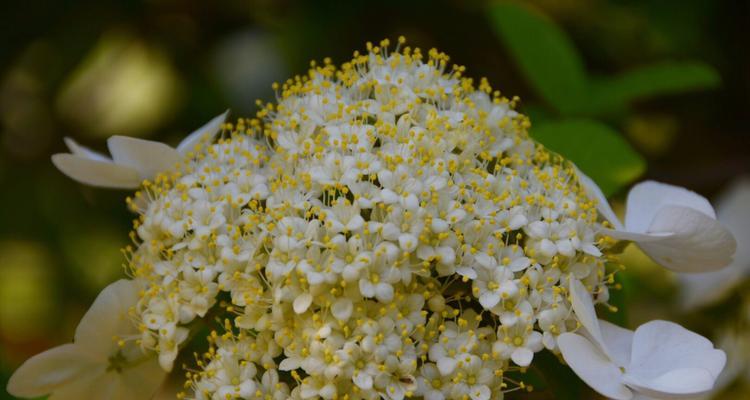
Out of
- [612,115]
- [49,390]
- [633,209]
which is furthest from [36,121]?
[633,209]

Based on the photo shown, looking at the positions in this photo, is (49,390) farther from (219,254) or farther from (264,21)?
(264,21)

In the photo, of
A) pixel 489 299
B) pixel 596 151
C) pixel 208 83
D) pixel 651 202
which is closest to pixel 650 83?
pixel 596 151

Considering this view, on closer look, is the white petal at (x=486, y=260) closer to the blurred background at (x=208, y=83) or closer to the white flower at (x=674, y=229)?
the white flower at (x=674, y=229)

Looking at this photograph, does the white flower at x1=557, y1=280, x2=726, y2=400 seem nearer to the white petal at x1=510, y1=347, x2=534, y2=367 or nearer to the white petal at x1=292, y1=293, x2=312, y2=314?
the white petal at x1=510, y1=347, x2=534, y2=367

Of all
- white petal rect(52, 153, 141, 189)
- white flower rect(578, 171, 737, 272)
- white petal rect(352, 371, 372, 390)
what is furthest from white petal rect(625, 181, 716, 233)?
white petal rect(52, 153, 141, 189)

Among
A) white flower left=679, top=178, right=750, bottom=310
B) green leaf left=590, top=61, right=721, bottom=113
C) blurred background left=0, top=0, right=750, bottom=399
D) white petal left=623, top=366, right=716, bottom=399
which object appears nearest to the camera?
white petal left=623, top=366, right=716, bottom=399

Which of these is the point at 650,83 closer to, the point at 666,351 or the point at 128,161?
the point at 666,351
